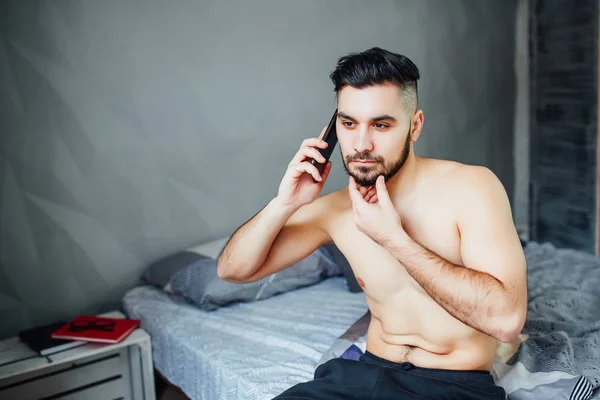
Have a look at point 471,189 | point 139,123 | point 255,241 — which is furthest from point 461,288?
point 139,123

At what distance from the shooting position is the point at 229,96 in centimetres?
294

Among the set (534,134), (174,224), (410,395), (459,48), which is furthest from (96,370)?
(534,134)

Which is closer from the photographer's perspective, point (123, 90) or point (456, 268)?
point (456, 268)

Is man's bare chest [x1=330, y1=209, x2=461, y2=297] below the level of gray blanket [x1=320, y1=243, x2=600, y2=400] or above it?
above

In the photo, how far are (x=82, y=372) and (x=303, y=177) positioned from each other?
1177 millimetres

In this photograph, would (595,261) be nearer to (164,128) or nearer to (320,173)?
(320,173)

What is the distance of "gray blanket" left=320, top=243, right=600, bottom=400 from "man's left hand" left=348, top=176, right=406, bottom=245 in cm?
57

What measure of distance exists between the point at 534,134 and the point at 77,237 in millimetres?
3142

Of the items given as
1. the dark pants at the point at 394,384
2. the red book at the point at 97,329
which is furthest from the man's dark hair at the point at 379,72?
the red book at the point at 97,329

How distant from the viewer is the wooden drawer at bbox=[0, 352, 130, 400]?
2137 mm

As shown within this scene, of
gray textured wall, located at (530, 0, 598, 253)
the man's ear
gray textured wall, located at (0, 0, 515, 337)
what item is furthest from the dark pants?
gray textured wall, located at (530, 0, 598, 253)

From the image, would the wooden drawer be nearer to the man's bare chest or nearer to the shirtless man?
the shirtless man

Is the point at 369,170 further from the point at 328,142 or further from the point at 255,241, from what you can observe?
the point at 255,241

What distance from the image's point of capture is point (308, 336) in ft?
7.27
